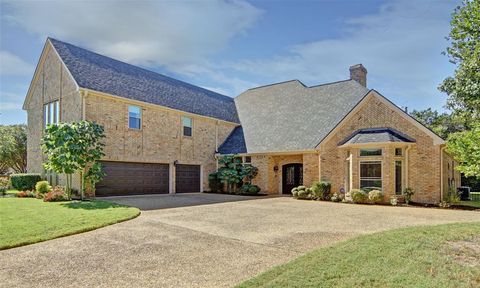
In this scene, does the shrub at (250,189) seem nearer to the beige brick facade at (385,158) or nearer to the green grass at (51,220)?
the beige brick facade at (385,158)

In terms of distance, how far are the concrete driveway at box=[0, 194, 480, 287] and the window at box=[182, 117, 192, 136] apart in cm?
1136

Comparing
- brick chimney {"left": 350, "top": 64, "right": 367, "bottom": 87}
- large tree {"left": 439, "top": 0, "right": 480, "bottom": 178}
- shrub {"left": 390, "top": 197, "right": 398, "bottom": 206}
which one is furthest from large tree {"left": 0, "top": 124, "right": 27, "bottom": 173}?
large tree {"left": 439, "top": 0, "right": 480, "bottom": 178}

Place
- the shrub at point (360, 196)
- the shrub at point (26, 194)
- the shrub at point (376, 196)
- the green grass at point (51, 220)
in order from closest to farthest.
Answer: the green grass at point (51, 220) → the shrub at point (376, 196) → the shrub at point (360, 196) → the shrub at point (26, 194)

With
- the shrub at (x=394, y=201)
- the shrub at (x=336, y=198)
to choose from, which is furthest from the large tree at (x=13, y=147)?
the shrub at (x=394, y=201)

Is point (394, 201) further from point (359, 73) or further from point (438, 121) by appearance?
point (438, 121)

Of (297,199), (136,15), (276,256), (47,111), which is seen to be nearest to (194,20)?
(136,15)

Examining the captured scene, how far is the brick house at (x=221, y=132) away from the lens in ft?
50.9

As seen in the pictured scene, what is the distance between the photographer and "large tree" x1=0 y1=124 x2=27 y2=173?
3297cm

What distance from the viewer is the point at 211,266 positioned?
17.6 feet

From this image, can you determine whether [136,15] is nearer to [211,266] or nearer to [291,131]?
[211,266]

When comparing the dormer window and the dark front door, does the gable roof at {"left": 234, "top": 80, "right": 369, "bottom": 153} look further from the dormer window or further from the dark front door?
the dormer window

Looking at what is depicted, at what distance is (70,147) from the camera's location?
13.9 metres

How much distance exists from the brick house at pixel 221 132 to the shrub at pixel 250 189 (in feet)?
2.58

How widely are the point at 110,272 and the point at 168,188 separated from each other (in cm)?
1520
